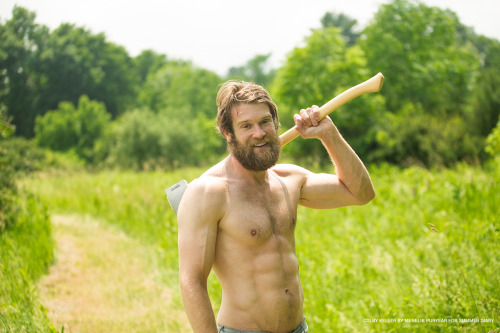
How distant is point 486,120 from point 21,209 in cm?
1654

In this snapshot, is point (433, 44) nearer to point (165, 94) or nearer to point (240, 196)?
point (240, 196)

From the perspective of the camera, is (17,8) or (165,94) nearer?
(17,8)

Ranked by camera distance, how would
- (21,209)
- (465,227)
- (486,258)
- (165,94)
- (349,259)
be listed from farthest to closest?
(165,94), (21,209), (349,259), (465,227), (486,258)


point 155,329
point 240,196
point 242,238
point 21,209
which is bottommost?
point 155,329

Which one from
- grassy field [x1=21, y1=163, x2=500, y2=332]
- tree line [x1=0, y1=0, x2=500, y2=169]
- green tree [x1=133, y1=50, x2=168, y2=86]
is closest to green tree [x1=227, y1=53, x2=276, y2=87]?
green tree [x1=133, y1=50, x2=168, y2=86]

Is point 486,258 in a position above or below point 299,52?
below

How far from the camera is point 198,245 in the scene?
6.40 feet

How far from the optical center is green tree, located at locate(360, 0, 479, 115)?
2483 cm

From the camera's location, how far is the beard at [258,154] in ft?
6.91

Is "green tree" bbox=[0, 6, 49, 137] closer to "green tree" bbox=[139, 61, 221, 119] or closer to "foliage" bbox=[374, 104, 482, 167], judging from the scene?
"foliage" bbox=[374, 104, 482, 167]

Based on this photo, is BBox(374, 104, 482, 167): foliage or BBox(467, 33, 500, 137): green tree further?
BBox(467, 33, 500, 137): green tree

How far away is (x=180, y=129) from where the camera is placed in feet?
95.7

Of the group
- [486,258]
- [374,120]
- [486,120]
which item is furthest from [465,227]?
[374,120]

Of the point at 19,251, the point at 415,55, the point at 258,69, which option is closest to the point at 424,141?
the point at 415,55
